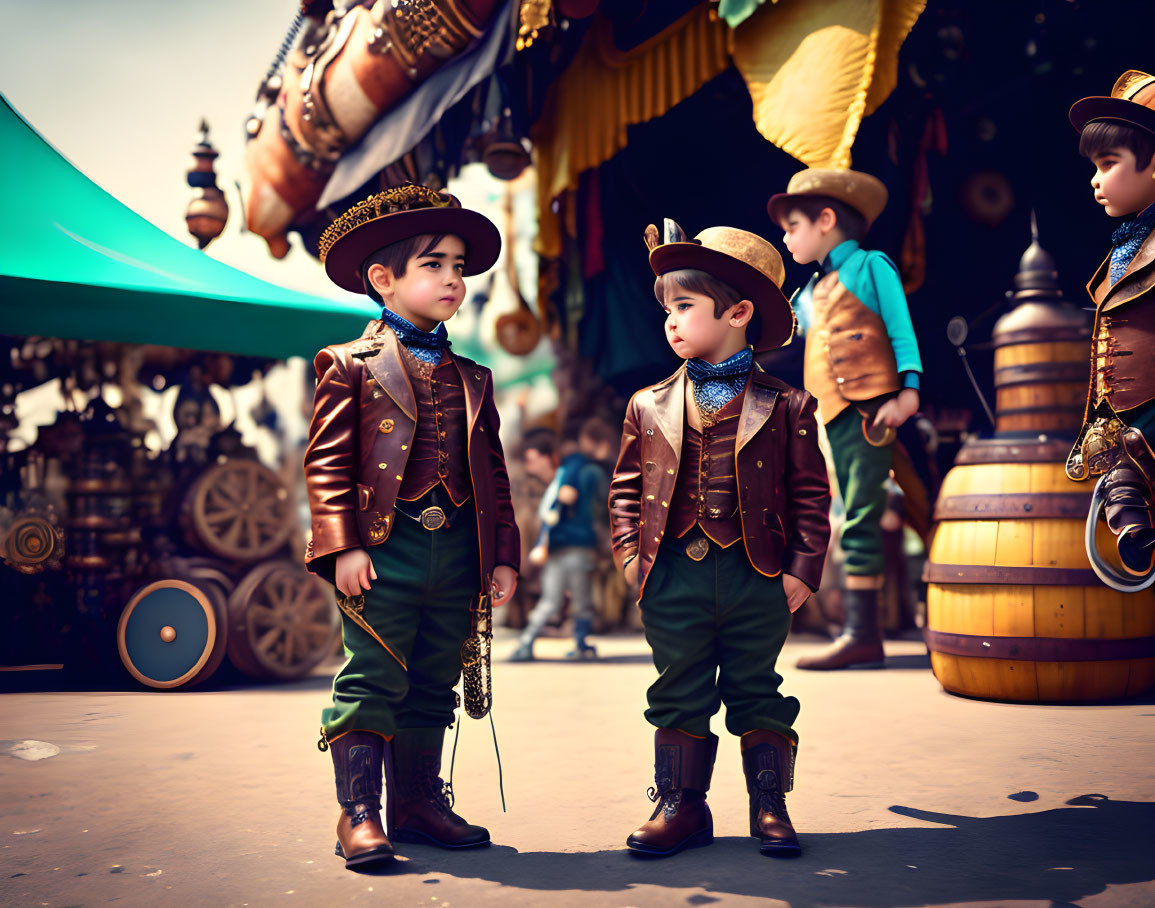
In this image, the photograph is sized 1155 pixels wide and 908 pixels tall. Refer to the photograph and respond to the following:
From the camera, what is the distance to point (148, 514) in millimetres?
5461

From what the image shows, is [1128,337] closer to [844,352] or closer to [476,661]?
[844,352]

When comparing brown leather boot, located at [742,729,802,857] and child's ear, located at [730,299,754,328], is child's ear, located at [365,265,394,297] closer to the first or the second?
child's ear, located at [730,299,754,328]

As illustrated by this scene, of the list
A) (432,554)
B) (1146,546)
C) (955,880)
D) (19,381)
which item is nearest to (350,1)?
(19,381)

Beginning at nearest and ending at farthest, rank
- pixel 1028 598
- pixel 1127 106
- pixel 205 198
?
pixel 1127 106 < pixel 1028 598 < pixel 205 198

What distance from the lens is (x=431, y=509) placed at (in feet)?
8.14

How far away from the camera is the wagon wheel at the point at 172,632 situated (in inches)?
193

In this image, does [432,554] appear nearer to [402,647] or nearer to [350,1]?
[402,647]

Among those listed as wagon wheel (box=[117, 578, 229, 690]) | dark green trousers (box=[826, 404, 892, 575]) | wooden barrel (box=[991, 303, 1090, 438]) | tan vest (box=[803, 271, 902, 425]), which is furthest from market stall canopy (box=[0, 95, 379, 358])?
wooden barrel (box=[991, 303, 1090, 438])

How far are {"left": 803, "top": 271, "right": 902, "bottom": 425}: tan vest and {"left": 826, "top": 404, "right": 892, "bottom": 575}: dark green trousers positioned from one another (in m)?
0.10

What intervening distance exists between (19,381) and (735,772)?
4898 millimetres

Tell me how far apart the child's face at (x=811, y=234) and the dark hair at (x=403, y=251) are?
2329 mm

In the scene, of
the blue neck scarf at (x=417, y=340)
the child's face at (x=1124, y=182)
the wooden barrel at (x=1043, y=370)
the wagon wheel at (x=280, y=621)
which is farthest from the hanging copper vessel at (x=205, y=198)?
the child's face at (x=1124, y=182)

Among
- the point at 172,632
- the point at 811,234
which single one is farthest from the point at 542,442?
the point at 811,234

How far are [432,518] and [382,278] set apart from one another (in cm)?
66
